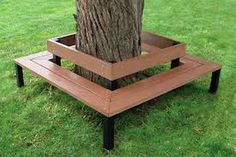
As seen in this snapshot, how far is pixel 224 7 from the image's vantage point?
7.25m

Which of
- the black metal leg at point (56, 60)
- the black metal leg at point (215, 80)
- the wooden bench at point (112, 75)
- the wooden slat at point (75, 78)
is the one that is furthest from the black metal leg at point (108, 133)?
the black metal leg at point (215, 80)

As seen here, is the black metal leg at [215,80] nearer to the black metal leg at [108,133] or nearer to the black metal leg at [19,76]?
the black metal leg at [108,133]

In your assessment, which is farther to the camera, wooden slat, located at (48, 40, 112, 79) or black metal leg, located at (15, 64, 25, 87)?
black metal leg, located at (15, 64, 25, 87)

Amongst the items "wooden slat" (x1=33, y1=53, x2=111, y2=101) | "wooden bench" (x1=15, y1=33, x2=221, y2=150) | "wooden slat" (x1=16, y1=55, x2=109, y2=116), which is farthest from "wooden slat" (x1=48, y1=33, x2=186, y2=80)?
"wooden slat" (x1=16, y1=55, x2=109, y2=116)

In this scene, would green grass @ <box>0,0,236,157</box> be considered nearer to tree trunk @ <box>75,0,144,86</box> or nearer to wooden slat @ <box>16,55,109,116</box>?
wooden slat @ <box>16,55,109,116</box>

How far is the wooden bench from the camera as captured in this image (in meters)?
3.10

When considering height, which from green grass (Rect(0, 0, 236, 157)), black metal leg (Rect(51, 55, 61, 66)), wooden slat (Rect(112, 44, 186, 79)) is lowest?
Answer: green grass (Rect(0, 0, 236, 157))

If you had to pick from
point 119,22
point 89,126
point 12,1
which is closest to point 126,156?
point 89,126

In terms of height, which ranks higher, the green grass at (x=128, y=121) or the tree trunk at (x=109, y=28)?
the tree trunk at (x=109, y=28)

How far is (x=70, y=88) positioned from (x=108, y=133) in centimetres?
57

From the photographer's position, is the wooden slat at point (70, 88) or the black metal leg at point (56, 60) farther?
the black metal leg at point (56, 60)

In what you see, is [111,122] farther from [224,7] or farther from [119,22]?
[224,7]

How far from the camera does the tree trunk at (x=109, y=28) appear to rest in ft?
11.4

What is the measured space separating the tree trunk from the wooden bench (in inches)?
7.5
